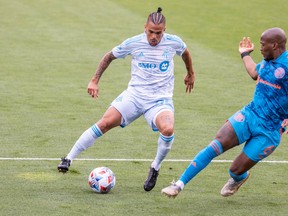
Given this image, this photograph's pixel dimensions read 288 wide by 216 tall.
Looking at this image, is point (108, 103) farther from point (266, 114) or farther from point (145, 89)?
point (266, 114)

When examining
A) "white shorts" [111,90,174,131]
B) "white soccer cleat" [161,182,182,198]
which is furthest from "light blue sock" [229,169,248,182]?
"white shorts" [111,90,174,131]

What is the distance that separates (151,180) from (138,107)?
1.02 meters

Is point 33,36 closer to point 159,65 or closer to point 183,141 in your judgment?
point 183,141

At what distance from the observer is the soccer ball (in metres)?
10.9

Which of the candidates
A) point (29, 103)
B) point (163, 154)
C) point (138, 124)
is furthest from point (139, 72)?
point (29, 103)

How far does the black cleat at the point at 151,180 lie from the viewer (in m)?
11.1

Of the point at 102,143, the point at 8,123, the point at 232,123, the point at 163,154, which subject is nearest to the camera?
the point at 232,123

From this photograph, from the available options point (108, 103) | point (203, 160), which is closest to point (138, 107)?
point (203, 160)

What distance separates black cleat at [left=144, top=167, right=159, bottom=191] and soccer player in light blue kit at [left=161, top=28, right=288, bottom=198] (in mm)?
802

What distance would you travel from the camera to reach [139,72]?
460 inches

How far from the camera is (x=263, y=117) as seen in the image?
34.1 feet

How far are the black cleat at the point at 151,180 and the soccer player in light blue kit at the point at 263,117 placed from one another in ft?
2.63

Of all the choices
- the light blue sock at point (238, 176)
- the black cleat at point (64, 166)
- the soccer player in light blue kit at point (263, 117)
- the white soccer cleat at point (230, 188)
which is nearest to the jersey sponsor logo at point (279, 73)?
the soccer player in light blue kit at point (263, 117)

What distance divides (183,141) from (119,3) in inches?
681
